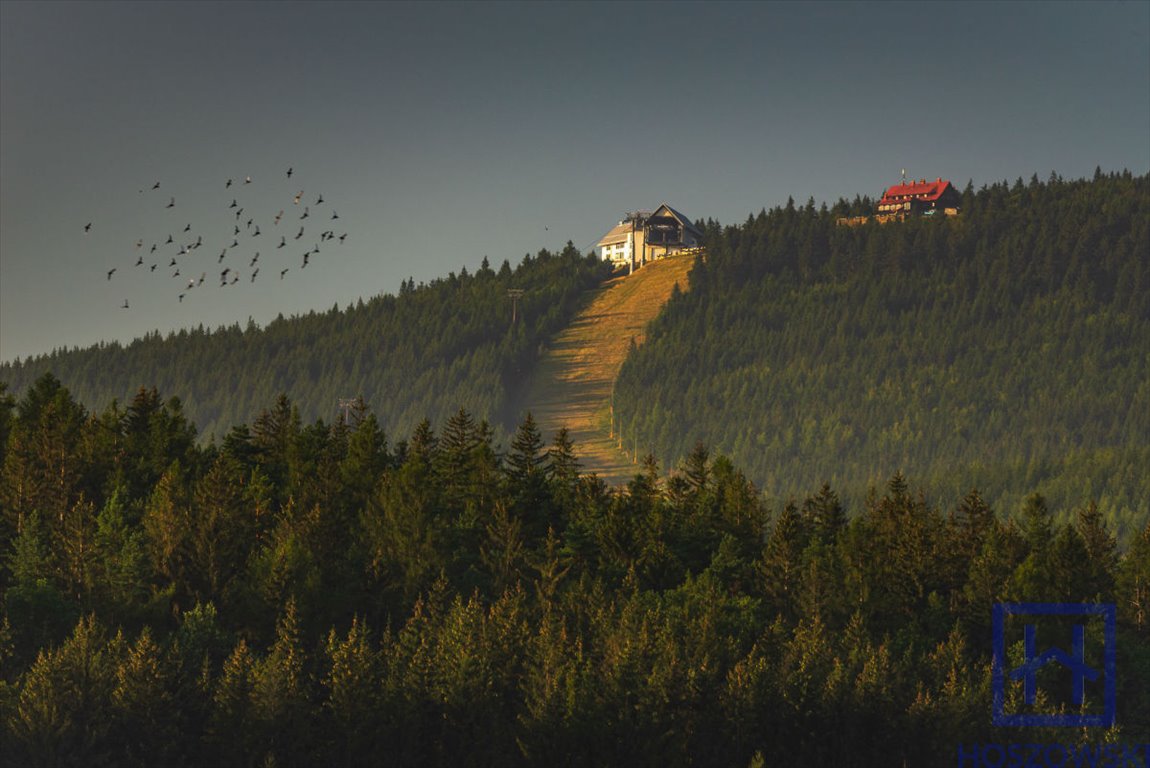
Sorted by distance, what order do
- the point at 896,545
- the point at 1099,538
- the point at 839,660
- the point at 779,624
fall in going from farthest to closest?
the point at 1099,538 < the point at 896,545 < the point at 779,624 < the point at 839,660

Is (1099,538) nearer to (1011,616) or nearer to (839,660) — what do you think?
(1011,616)

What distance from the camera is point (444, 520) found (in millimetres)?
152000

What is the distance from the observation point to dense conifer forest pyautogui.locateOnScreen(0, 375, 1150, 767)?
105500mm

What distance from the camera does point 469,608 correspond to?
120m

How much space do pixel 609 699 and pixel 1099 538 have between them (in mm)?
65956

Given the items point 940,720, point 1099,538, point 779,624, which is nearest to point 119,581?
point 779,624
